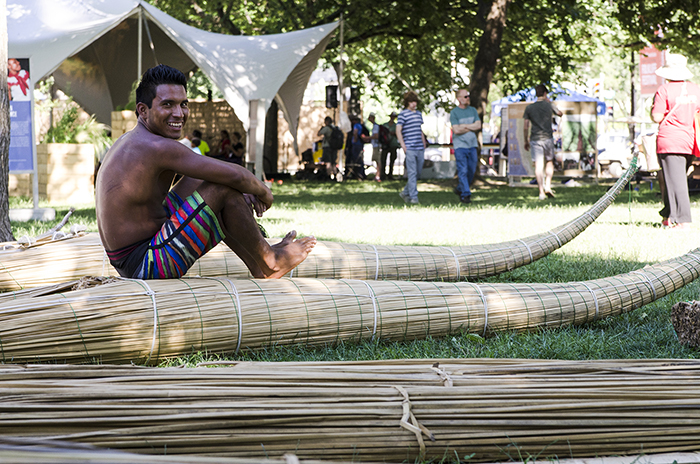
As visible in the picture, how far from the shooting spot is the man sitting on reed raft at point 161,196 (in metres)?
3.29

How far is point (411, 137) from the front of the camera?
12.0 m

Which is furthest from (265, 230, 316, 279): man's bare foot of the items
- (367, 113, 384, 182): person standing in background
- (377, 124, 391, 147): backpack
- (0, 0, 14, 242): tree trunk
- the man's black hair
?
(377, 124, 391, 147): backpack

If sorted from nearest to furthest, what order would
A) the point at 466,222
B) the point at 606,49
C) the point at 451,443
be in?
1. the point at 451,443
2. the point at 466,222
3. the point at 606,49

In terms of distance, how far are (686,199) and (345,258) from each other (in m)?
4.93

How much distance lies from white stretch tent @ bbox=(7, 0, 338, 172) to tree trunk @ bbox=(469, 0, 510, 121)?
352cm

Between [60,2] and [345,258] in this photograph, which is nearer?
[345,258]

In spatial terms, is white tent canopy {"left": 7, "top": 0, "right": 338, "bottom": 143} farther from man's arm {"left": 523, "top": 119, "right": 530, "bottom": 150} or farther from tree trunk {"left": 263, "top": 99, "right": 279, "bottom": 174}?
man's arm {"left": 523, "top": 119, "right": 530, "bottom": 150}

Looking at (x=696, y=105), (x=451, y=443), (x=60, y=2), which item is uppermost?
(x=60, y=2)

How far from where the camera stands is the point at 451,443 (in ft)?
6.61

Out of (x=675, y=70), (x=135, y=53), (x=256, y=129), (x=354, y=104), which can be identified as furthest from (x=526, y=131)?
(x=354, y=104)

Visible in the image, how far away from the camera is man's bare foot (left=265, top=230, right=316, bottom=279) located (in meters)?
3.68

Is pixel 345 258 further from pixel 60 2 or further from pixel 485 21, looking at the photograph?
pixel 485 21

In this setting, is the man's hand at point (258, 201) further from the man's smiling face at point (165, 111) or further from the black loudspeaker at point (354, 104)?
the black loudspeaker at point (354, 104)

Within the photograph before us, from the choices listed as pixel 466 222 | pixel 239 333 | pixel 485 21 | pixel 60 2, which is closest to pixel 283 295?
pixel 239 333
